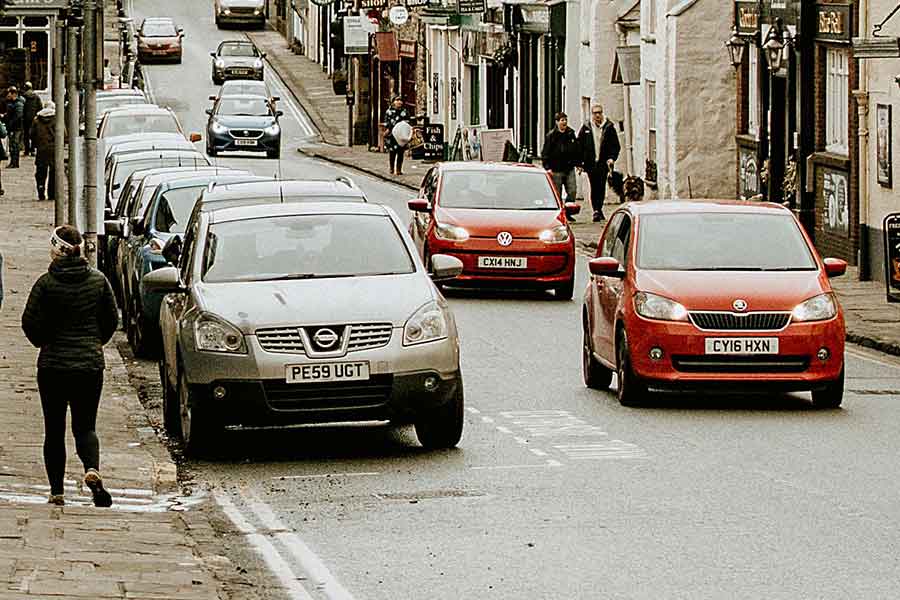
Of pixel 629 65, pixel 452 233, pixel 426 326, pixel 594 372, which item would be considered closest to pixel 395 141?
pixel 629 65

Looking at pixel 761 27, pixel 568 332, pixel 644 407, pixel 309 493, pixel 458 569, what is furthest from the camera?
pixel 761 27

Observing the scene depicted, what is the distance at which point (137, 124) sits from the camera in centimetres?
4297

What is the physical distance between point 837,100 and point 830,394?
15.8 meters

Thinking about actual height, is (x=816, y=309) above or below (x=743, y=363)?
above

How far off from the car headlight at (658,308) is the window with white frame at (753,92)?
21.3 m

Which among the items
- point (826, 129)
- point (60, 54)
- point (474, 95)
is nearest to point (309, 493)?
point (60, 54)

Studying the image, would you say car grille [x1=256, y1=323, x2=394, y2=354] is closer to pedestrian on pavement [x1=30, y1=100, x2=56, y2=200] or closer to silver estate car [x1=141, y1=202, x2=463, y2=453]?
silver estate car [x1=141, y1=202, x2=463, y2=453]

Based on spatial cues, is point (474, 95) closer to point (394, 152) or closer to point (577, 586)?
point (394, 152)

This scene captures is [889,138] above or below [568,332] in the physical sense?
above

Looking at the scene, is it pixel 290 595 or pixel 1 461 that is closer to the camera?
pixel 290 595

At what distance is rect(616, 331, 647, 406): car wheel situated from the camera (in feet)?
54.0

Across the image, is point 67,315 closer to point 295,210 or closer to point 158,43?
point 295,210

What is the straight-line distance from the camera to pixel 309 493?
12594mm

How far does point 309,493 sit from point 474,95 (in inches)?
1992
